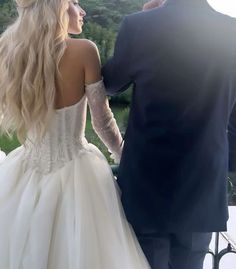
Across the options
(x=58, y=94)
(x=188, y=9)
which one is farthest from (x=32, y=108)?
(x=188, y=9)

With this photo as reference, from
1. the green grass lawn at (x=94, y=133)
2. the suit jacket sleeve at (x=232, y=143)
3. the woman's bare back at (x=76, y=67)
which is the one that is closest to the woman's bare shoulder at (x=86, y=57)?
the woman's bare back at (x=76, y=67)

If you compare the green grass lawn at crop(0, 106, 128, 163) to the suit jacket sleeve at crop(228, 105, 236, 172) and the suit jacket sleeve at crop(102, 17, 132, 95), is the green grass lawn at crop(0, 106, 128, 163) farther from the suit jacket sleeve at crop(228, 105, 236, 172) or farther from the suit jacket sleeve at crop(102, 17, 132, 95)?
the suit jacket sleeve at crop(228, 105, 236, 172)

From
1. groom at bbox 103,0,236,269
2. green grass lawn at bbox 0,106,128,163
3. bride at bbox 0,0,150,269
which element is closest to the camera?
groom at bbox 103,0,236,269

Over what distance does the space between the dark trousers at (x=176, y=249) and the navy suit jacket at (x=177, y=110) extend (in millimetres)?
72

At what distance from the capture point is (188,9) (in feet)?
3.91

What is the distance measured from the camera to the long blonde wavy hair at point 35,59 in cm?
129

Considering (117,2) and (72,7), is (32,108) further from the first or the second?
(117,2)

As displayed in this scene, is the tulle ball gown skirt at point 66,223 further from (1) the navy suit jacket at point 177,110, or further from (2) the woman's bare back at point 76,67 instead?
(2) the woman's bare back at point 76,67

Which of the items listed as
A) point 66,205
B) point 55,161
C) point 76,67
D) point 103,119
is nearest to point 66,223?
point 66,205

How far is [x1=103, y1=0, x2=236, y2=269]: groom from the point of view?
1.19 meters

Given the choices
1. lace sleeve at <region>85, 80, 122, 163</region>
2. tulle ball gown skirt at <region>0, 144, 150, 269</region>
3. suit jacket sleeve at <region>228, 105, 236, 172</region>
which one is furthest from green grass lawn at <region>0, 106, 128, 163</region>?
suit jacket sleeve at <region>228, 105, 236, 172</region>

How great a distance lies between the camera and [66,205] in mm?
A: 1345

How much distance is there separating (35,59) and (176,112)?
1.32 ft

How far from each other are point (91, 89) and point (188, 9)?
0.34m
